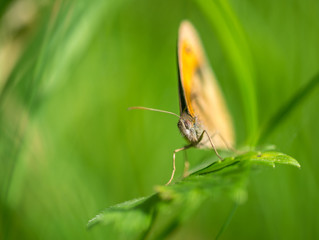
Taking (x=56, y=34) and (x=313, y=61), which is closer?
(x=56, y=34)

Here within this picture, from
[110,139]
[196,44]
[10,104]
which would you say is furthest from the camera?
[110,139]

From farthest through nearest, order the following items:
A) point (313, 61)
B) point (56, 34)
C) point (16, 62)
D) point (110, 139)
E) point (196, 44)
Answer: point (313, 61) < point (110, 139) < point (196, 44) < point (16, 62) < point (56, 34)

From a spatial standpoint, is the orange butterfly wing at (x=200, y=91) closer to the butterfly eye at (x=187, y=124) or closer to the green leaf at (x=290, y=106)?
the butterfly eye at (x=187, y=124)

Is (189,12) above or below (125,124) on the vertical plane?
above

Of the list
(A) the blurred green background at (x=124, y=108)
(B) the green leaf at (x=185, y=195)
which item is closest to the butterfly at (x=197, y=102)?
(A) the blurred green background at (x=124, y=108)

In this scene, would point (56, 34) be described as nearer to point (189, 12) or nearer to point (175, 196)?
point (175, 196)

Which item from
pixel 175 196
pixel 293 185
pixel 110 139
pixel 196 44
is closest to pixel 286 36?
pixel 196 44

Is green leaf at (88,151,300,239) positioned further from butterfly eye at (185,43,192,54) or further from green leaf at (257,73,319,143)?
butterfly eye at (185,43,192,54)

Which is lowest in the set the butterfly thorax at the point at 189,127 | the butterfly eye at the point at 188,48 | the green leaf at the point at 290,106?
the green leaf at the point at 290,106
